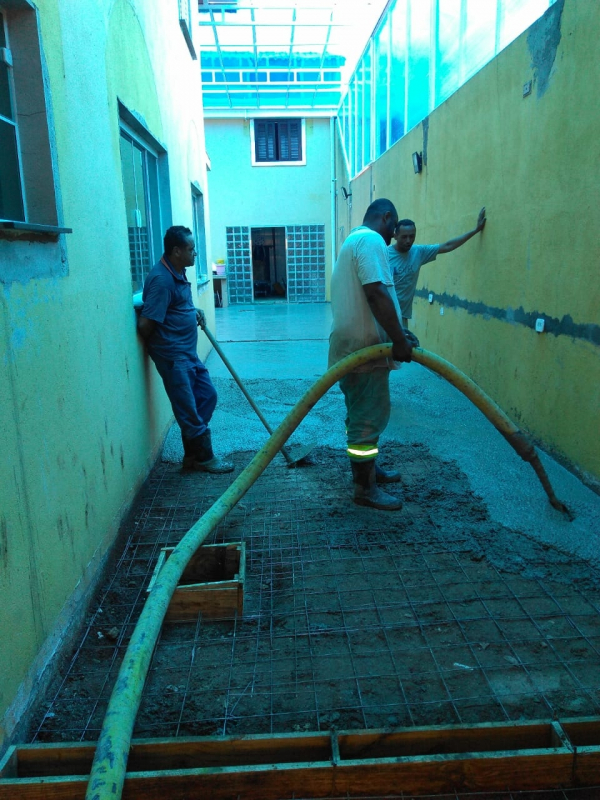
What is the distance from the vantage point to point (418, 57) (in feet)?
23.4

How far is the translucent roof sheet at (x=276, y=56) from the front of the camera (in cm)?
1117

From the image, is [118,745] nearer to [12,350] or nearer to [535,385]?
[12,350]

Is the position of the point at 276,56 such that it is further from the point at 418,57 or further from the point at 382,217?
the point at 382,217

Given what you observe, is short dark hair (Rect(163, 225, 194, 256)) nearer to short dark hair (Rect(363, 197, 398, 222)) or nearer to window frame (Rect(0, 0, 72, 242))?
short dark hair (Rect(363, 197, 398, 222))

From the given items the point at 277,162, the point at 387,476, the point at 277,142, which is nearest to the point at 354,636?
the point at 387,476

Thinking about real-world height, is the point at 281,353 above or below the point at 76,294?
below

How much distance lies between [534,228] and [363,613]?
2.87 metres

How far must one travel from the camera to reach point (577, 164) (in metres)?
3.38

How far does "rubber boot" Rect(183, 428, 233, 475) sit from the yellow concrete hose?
113cm

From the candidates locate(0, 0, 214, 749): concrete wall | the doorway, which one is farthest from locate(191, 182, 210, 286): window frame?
the doorway

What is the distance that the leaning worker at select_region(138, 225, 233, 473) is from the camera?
3541 millimetres

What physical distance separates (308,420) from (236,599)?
9.10 feet

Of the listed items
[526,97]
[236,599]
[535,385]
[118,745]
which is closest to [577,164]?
[526,97]

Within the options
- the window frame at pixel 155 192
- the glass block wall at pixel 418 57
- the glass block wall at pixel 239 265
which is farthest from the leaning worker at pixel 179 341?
the glass block wall at pixel 239 265
